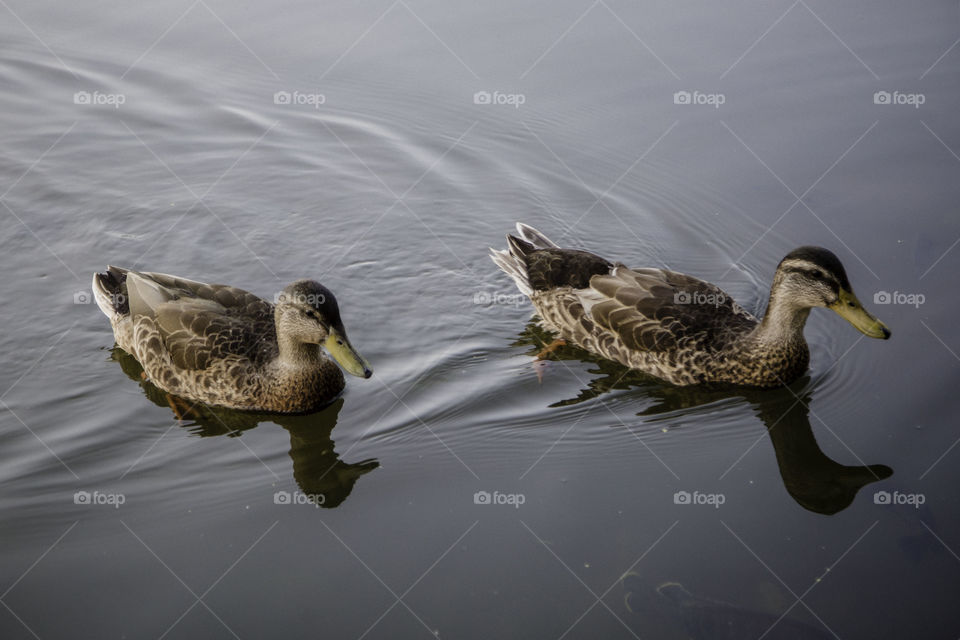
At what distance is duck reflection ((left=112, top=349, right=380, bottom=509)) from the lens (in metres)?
6.54

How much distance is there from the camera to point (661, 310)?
7484 mm

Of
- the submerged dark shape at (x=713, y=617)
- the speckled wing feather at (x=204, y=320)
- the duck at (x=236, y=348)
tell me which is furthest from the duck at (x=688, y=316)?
the speckled wing feather at (x=204, y=320)

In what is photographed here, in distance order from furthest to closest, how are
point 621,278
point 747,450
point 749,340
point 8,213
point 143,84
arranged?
1. point 143,84
2. point 8,213
3. point 621,278
4. point 749,340
5. point 747,450

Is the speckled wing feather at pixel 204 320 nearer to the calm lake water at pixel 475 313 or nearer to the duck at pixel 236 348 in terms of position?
the duck at pixel 236 348

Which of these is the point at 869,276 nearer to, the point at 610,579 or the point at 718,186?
the point at 718,186

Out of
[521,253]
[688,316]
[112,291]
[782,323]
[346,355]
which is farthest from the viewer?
[521,253]

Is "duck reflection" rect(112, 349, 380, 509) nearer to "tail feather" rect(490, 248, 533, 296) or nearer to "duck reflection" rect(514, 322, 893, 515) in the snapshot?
"duck reflection" rect(514, 322, 893, 515)

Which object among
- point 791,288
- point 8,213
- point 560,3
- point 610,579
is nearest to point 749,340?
point 791,288

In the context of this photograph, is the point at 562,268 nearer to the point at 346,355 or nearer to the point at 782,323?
→ the point at 782,323

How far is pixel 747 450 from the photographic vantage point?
677 centimetres

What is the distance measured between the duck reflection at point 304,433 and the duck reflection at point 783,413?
1741 mm

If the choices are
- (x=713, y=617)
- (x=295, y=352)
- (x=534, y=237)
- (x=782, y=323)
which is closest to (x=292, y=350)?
(x=295, y=352)

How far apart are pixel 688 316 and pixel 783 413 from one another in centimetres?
103

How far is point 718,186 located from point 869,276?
75.5 inches
